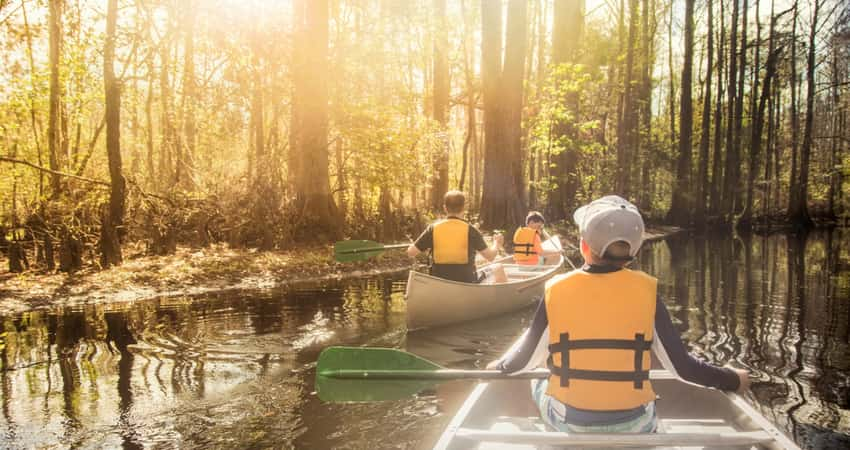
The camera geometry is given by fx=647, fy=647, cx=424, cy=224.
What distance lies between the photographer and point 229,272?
13125mm

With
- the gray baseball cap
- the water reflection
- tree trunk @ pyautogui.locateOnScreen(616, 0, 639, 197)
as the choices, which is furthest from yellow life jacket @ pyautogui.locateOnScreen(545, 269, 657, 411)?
tree trunk @ pyautogui.locateOnScreen(616, 0, 639, 197)

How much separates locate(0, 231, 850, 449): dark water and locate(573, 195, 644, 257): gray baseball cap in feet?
7.76

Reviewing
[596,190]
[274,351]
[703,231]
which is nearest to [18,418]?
[274,351]

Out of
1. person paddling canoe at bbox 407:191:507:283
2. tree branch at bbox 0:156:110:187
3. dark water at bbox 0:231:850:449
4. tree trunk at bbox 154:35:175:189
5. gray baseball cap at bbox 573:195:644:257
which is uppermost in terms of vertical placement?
tree trunk at bbox 154:35:175:189

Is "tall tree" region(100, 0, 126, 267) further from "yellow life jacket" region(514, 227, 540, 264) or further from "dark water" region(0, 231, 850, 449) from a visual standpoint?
"yellow life jacket" region(514, 227, 540, 264)

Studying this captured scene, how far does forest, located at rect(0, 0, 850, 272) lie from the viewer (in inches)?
490

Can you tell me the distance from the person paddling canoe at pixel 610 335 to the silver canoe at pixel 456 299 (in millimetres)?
4576

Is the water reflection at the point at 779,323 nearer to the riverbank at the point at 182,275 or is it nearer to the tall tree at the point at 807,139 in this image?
the riverbank at the point at 182,275

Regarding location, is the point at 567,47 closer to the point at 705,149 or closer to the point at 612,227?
the point at 705,149

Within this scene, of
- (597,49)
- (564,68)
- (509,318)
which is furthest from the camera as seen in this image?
(597,49)

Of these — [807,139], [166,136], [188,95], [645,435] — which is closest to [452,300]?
[645,435]

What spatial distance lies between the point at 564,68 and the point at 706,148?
13.1 metres

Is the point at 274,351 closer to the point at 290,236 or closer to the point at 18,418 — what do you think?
the point at 18,418

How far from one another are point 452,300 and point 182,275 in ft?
21.7
